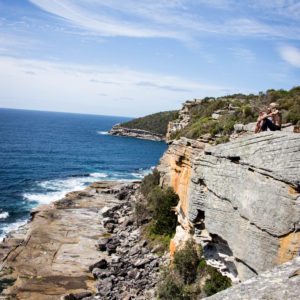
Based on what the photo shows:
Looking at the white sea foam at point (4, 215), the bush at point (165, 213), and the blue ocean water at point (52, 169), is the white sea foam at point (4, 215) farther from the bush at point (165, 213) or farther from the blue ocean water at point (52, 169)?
the bush at point (165, 213)

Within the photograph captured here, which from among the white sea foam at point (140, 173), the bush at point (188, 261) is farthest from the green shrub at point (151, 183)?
the white sea foam at point (140, 173)

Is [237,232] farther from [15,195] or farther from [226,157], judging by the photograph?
[15,195]

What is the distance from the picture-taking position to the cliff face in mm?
16047

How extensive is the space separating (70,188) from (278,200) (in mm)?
60190

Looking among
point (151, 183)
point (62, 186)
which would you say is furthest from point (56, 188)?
point (151, 183)

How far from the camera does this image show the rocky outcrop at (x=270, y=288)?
7.81 metres

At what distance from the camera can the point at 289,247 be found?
15.9 m

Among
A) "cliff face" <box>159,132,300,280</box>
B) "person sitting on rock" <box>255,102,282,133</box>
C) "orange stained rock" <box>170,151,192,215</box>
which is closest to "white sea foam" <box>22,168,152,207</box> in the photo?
"orange stained rock" <box>170,151,192,215</box>

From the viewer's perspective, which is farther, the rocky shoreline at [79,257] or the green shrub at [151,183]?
the green shrub at [151,183]

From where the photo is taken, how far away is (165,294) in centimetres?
2477

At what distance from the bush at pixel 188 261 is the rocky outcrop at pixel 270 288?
56.8ft

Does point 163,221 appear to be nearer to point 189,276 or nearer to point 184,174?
point 184,174

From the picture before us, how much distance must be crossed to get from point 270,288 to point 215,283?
15.1m

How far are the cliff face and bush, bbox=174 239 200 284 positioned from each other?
3.98 feet
